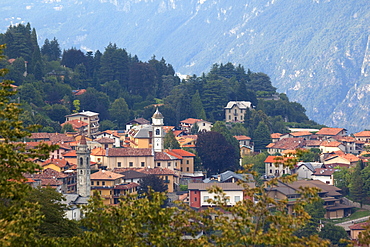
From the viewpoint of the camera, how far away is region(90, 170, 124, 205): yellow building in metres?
70.2

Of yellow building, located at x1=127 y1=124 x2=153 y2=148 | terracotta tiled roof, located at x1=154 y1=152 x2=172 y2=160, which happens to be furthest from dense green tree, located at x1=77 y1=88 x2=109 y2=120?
terracotta tiled roof, located at x1=154 y1=152 x2=172 y2=160

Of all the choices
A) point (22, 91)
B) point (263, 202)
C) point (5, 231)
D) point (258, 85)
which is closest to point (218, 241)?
point (263, 202)

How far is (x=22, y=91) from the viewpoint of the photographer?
9612 cm

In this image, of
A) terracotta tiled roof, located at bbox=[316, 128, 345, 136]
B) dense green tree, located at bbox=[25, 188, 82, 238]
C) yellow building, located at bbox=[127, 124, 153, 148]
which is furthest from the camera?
terracotta tiled roof, located at bbox=[316, 128, 345, 136]

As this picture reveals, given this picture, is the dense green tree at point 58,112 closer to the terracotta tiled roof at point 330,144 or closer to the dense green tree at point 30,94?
the dense green tree at point 30,94

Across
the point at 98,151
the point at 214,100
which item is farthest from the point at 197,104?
the point at 98,151

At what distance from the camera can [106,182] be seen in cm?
7144

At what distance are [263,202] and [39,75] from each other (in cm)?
8578

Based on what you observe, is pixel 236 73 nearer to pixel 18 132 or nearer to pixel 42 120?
pixel 42 120

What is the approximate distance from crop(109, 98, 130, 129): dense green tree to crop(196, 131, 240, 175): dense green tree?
20.2 m

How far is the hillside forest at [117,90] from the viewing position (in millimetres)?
102125

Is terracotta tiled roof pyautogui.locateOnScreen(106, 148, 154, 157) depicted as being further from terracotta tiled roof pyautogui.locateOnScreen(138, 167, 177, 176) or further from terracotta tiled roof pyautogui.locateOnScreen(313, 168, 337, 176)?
terracotta tiled roof pyautogui.locateOnScreen(313, 168, 337, 176)

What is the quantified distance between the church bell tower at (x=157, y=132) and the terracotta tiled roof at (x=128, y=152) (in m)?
2.66

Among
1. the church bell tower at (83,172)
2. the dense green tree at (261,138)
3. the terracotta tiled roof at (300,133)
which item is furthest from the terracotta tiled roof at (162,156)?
the terracotta tiled roof at (300,133)
